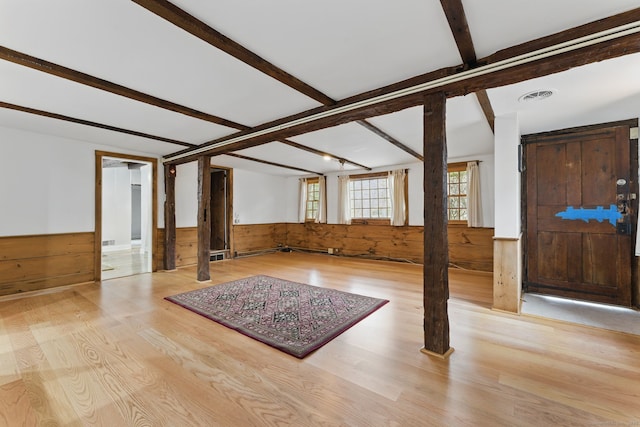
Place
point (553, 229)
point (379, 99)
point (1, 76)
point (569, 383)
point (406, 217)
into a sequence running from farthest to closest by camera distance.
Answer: point (406, 217)
point (553, 229)
point (379, 99)
point (1, 76)
point (569, 383)

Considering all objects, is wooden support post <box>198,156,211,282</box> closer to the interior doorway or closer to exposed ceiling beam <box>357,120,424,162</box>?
the interior doorway

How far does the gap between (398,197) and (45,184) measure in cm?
600

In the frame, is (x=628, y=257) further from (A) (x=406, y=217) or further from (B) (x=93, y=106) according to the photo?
(B) (x=93, y=106)

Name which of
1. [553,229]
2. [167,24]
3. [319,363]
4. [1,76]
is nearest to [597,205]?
[553,229]

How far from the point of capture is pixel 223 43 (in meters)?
1.73

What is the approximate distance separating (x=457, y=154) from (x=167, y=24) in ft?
15.6

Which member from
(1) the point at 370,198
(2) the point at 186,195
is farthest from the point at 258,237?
(1) the point at 370,198

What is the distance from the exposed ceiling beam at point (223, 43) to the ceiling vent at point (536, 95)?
1.78 metres

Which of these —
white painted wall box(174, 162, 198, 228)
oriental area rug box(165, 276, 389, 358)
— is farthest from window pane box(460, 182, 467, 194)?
white painted wall box(174, 162, 198, 228)

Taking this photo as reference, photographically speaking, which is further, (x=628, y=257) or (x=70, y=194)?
(x=70, y=194)

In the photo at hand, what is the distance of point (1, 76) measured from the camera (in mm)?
2166

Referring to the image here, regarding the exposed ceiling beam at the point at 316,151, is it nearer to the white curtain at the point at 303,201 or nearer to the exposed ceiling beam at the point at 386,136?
the exposed ceiling beam at the point at 386,136

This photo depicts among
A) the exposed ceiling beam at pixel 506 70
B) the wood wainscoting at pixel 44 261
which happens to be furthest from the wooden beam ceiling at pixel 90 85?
the wood wainscoting at pixel 44 261

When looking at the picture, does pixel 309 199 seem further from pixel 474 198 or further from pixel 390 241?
pixel 474 198
